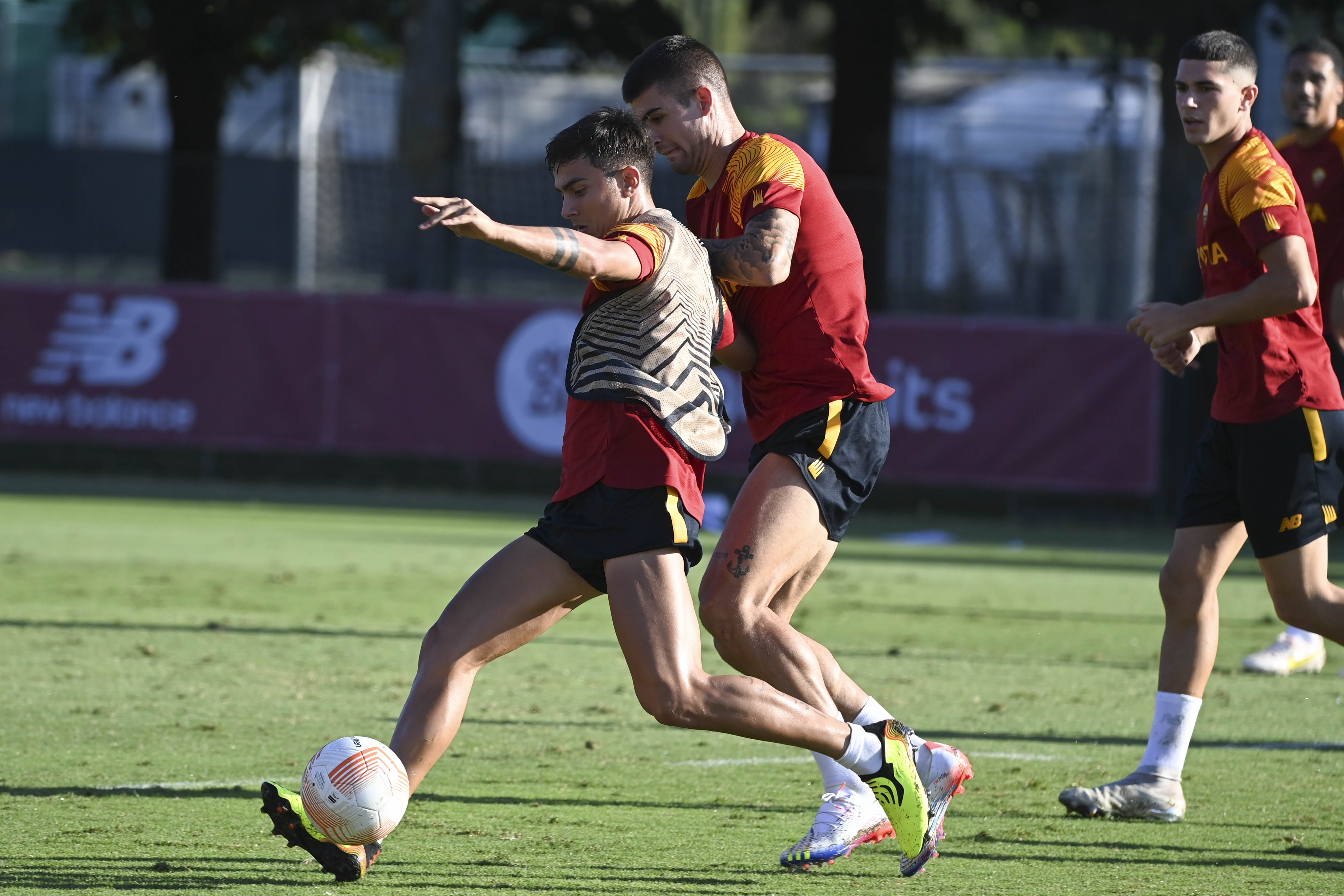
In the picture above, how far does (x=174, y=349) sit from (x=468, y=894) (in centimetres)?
1368

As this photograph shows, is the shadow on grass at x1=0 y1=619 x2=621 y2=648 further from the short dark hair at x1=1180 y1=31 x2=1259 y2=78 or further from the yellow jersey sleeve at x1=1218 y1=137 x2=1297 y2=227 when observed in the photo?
the short dark hair at x1=1180 y1=31 x2=1259 y2=78

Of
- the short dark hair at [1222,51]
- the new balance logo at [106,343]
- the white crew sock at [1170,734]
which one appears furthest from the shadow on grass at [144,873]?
the new balance logo at [106,343]

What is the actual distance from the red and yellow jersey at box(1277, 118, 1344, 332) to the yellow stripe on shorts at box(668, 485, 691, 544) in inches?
156

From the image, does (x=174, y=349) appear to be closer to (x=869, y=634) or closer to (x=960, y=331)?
(x=960, y=331)

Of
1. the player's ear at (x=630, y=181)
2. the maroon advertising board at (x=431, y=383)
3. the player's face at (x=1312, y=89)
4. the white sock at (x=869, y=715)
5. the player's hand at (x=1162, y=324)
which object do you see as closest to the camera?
the player's ear at (x=630, y=181)

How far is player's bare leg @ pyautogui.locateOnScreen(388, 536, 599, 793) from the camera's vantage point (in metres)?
4.83

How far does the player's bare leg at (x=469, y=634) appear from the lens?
4828 mm

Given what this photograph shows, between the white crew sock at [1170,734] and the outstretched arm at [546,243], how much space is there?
257 centimetres

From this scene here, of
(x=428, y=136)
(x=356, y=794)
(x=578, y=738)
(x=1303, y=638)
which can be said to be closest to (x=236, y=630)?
(x=578, y=738)

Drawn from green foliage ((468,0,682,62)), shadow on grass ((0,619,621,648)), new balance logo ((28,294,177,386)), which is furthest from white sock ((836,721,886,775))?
green foliage ((468,0,682,62))

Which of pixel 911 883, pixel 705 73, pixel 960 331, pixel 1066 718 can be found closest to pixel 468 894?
pixel 911 883

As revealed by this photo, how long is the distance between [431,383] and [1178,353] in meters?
11.9

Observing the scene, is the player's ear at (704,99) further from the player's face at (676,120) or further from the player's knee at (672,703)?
the player's knee at (672,703)

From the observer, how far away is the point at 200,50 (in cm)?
2386
